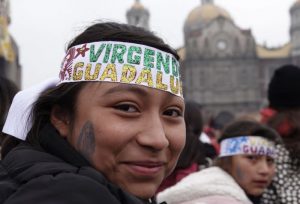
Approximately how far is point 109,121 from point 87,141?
0.27 feet

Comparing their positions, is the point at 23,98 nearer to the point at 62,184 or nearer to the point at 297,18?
the point at 62,184

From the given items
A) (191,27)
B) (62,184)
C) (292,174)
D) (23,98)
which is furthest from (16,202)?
(191,27)

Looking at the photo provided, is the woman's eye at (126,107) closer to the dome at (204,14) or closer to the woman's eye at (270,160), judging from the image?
the woman's eye at (270,160)

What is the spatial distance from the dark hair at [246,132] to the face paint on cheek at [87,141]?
163cm

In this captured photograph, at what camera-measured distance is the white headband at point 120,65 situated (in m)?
1.22

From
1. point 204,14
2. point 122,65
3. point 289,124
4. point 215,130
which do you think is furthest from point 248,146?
point 204,14

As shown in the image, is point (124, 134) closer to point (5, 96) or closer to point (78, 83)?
point (78, 83)

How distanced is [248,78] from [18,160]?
41.6m

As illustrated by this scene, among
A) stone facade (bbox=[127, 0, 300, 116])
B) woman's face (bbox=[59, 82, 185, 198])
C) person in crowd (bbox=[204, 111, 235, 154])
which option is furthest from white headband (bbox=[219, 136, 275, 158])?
stone facade (bbox=[127, 0, 300, 116])

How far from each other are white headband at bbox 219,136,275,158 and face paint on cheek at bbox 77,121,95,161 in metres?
1.64

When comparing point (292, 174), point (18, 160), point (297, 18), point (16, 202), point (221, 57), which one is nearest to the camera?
point (16, 202)

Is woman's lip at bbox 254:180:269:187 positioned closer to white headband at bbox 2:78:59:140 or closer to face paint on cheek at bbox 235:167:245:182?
face paint on cheek at bbox 235:167:245:182

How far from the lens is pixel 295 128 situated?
278cm

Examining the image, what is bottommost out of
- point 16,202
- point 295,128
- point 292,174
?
point 292,174
